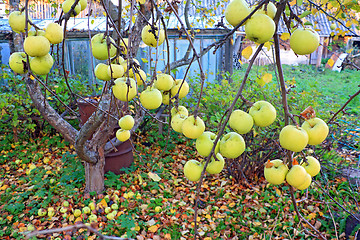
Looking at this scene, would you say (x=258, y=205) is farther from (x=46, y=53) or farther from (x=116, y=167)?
(x=46, y=53)

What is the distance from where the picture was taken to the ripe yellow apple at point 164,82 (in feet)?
3.32

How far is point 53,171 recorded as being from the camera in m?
3.91

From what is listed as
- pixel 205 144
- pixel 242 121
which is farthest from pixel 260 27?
pixel 205 144

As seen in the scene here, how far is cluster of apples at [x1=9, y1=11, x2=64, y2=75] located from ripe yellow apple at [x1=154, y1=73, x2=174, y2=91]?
364 mm

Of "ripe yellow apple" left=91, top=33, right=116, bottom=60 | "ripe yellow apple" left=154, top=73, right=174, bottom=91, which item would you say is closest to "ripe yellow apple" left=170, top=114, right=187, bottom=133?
"ripe yellow apple" left=154, top=73, right=174, bottom=91

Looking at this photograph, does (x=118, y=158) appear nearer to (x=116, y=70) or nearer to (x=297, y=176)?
(x=116, y=70)

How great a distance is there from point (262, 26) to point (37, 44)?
70 cm

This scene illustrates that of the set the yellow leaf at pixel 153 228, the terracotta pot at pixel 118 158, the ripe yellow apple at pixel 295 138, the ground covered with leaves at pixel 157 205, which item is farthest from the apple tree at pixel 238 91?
the terracotta pot at pixel 118 158

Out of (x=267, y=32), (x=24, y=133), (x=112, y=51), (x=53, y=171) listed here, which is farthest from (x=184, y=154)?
(x=267, y=32)

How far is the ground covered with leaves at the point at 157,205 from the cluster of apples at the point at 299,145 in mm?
1871

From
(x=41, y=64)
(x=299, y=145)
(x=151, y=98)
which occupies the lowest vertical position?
(x=299, y=145)

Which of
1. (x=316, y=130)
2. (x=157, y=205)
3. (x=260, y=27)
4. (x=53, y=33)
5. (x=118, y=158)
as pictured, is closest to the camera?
(x=260, y=27)

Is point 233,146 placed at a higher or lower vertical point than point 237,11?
lower

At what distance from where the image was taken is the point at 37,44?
3.01 ft
